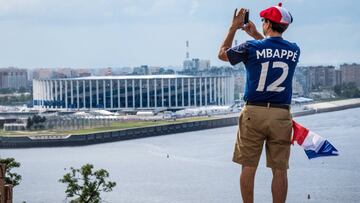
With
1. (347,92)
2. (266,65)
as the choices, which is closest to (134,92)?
(347,92)

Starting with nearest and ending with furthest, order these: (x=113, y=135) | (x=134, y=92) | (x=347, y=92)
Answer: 1. (x=113, y=135)
2. (x=134, y=92)
3. (x=347, y=92)

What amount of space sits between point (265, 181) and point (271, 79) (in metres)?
10.1

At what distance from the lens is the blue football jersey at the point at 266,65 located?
1.70 m

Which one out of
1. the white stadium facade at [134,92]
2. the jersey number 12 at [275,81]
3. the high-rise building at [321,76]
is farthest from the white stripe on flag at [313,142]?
the high-rise building at [321,76]

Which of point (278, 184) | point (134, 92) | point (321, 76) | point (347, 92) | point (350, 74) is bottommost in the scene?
point (347, 92)

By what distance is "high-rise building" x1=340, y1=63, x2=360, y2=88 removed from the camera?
53.9m

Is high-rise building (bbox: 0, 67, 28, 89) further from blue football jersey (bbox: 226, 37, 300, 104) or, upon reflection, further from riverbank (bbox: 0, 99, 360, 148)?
blue football jersey (bbox: 226, 37, 300, 104)

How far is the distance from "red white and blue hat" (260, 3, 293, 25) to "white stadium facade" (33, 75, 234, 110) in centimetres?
3326

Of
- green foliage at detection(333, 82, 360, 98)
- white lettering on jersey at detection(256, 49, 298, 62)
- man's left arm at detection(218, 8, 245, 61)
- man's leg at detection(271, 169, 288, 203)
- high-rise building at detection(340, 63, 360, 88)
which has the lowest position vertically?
green foliage at detection(333, 82, 360, 98)

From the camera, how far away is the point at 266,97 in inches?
67.6

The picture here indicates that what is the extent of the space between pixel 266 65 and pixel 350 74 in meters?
53.3

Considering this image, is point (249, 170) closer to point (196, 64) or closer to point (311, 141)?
point (311, 141)

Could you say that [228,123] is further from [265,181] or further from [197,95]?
[265,181]

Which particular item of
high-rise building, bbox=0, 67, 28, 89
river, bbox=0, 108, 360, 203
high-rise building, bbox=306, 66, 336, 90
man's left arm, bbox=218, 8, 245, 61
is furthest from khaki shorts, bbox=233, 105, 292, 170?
high-rise building, bbox=0, 67, 28, 89
